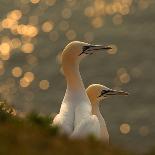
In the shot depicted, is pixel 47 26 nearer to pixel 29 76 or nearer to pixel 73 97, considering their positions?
pixel 29 76

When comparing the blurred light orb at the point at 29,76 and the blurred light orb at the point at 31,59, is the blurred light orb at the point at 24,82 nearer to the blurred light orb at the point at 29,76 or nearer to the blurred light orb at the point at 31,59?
the blurred light orb at the point at 29,76

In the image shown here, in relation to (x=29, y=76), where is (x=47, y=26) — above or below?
above

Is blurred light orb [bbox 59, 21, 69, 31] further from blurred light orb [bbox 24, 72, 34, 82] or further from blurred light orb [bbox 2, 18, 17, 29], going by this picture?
blurred light orb [bbox 24, 72, 34, 82]

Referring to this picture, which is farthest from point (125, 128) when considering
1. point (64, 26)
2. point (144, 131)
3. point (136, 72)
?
point (64, 26)

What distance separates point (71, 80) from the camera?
1838 centimetres

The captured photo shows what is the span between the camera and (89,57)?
215ft

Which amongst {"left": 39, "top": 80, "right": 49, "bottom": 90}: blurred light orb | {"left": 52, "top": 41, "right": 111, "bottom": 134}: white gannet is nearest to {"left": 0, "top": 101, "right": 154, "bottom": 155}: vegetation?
{"left": 52, "top": 41, "right": 111, "bottom": 134}: white gannet

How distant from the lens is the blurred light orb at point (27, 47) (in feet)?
227

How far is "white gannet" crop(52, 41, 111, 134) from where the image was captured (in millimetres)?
16172

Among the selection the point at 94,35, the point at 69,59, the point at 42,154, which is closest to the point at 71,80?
the point at 69,59

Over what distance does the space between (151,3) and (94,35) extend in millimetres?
10285

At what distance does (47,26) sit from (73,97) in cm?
5812

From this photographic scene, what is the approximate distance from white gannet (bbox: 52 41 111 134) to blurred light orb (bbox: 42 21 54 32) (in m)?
55.5

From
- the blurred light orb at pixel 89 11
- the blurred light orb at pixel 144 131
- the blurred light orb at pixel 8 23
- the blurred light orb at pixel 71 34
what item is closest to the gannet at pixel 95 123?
the blurred light orb at pixel 144 131
